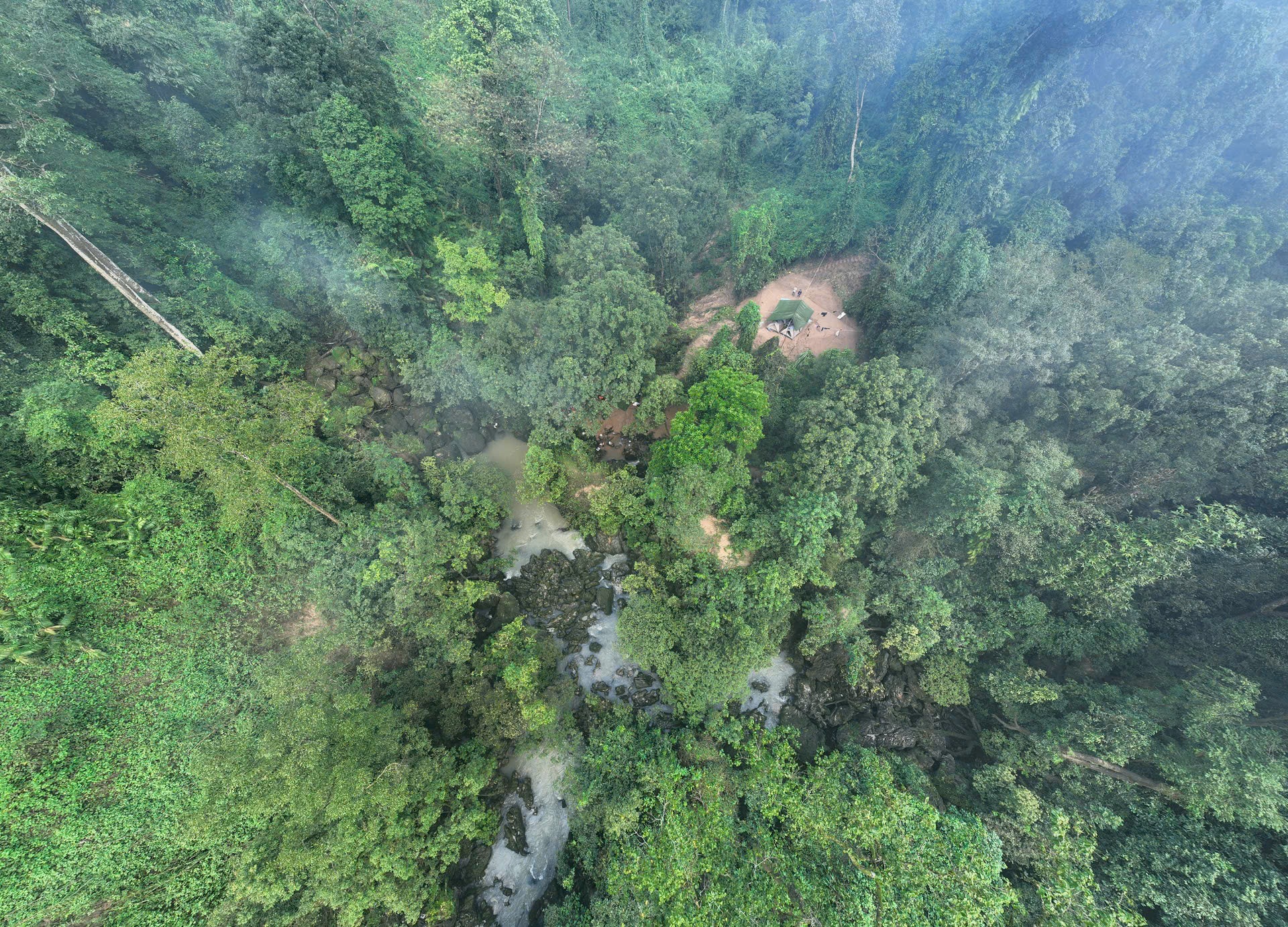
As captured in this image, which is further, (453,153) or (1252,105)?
(453,153)

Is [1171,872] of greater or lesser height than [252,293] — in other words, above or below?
below

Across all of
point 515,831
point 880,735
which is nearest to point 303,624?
point 515,831

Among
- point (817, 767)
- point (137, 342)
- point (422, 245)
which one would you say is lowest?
point (817, 767)

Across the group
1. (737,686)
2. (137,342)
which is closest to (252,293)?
(137,342)

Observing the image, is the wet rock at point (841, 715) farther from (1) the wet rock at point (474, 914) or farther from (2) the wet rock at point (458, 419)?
(2) the wet rock at point (458, 419)

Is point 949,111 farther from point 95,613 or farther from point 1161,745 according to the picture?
point 95,613

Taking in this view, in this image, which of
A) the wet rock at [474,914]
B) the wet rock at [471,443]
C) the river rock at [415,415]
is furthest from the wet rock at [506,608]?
the river rock at [415,415]

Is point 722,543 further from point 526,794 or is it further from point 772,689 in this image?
point 526,794
